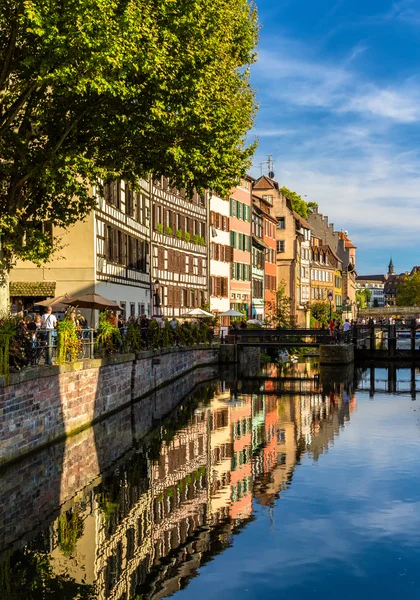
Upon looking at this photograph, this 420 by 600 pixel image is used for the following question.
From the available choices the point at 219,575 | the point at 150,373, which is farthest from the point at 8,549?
the point at 150,373

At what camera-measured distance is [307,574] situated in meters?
12.5

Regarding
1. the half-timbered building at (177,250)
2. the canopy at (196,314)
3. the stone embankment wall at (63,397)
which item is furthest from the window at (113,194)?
the canopy at (196,314)

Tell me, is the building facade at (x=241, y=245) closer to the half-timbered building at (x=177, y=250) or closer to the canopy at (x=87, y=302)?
the half-timbered building at (x=177, y=250)

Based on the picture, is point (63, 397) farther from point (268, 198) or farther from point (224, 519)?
point (268, 198)

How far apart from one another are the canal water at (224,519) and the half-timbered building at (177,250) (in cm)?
2566

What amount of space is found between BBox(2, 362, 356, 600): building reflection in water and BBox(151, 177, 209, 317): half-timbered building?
70.4 ft

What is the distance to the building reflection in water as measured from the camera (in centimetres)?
1254

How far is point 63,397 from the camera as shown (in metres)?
22.6

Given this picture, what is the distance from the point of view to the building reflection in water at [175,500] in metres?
12.5

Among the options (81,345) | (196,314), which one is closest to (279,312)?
(196,314)

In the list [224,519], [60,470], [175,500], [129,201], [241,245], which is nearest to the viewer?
[224,519]

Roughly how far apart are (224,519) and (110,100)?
1205 cm

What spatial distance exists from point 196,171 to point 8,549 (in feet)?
45.6

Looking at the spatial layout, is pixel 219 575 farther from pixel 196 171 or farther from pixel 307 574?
pixel 196 171
